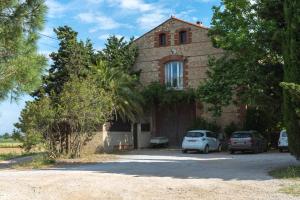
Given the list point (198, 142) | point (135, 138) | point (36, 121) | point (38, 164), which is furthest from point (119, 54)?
point (38, 164)

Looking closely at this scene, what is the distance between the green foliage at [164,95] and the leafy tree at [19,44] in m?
32.4

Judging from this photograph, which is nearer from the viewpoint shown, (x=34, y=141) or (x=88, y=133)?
(x=34, y=141)

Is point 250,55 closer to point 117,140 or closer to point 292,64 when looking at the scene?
point 292,64

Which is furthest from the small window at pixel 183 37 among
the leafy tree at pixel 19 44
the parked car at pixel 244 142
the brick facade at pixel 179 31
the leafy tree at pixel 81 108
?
the leafy tree at pixel 19 44

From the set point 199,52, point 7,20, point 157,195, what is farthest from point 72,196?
point 199,52

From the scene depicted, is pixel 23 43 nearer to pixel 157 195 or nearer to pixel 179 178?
pixel 157 195

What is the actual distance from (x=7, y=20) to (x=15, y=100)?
4.68 feet

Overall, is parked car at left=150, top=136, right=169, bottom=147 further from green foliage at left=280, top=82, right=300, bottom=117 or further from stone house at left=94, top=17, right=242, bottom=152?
green foliage at left=280, top=82, right=300, bottom=117

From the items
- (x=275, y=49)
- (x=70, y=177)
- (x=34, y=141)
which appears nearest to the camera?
(x=70, y=177)

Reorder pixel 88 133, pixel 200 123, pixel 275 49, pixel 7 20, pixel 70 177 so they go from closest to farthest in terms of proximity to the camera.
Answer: pixel 7 20, pixel 70 177, pixel 275 49, pixel 88 133, pixel 200 123

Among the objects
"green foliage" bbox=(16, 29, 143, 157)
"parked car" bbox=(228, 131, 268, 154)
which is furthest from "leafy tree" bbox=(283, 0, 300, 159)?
"parked car" bbox=(228, 131, 268, 154)

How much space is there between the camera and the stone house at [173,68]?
42.0 metres

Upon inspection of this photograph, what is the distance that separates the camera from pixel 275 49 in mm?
20578

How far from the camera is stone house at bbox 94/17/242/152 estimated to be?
42.0m
